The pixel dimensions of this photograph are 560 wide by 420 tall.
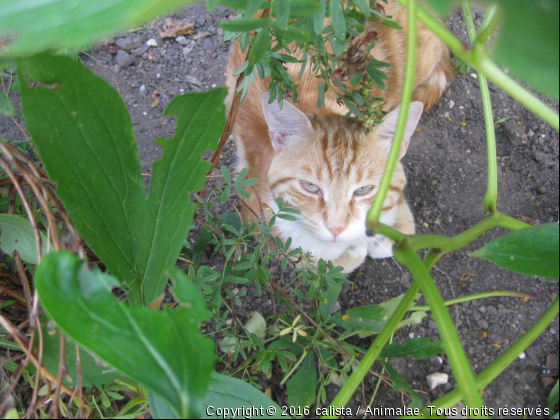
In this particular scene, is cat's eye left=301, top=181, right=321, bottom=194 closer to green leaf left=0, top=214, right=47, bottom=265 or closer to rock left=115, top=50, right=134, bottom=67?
green leaf left=0, top=214, right=47, bottom=265

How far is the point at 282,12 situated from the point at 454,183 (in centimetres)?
168

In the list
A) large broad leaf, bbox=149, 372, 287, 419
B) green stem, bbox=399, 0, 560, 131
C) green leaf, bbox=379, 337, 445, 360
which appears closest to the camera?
green stem, bbox=399, 0, 560, 131

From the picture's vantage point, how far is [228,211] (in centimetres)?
187

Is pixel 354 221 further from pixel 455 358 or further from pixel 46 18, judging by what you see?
pixel 46 18

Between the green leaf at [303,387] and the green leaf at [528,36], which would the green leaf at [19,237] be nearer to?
the green leaf at [303,387]

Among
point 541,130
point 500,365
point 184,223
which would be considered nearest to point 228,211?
point 184,223

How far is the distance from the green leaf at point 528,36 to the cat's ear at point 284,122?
1.03 metres

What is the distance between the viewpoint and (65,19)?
28 centimetres

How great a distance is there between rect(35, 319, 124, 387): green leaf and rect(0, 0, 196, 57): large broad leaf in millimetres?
619

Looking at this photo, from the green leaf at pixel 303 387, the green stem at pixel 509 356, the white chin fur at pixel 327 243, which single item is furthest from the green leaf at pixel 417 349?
the white chin fur at pixel 327 243

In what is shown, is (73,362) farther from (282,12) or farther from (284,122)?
(284,122)

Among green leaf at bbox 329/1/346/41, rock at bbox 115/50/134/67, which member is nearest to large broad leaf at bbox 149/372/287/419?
green leaf at bbox 329/1/346/41

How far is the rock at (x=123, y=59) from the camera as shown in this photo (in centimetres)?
223

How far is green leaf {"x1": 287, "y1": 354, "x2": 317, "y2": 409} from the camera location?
1.22 metres
